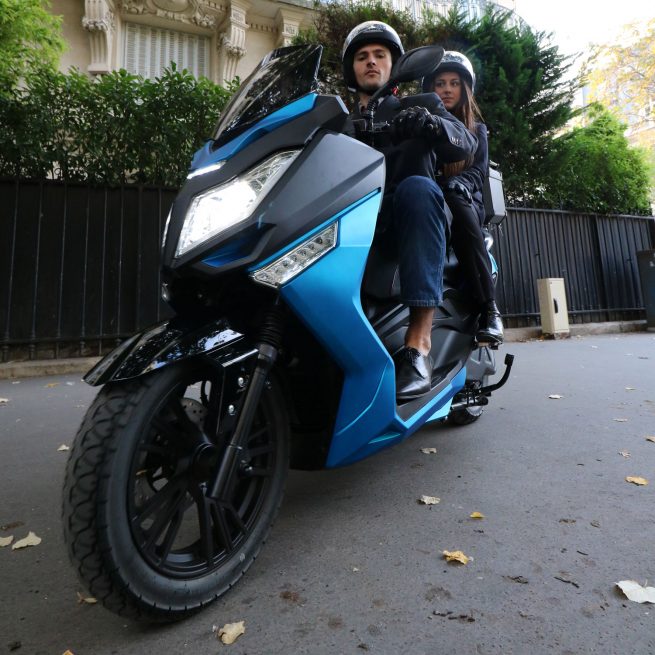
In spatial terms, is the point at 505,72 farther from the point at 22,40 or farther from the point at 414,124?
the point at 414,124

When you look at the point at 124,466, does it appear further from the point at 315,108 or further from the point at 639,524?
the point at 639,524

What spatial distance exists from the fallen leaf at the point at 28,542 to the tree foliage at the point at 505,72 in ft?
27.6

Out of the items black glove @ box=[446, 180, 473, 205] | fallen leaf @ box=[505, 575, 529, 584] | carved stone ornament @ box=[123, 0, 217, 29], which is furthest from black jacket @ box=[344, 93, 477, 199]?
carved stone ornament @ box=[123, 0, 217, 29]

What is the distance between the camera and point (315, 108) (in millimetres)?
1410

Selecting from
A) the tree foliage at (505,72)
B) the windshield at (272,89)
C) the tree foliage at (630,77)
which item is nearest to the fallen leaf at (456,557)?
the windshield at (272,89)

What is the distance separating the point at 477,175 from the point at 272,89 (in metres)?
1.48

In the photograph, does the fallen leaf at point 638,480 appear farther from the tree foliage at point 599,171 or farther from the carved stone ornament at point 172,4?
the carved stone ornament at point 172,4

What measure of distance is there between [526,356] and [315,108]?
5.02 metres

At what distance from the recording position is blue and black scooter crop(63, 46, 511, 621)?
1.01m

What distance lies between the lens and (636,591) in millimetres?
1168

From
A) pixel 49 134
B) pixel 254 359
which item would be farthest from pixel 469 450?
pixel 49 134

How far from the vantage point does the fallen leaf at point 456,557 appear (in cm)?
134

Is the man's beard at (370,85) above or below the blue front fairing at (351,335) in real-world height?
above

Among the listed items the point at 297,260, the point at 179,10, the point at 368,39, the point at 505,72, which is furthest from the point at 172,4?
the point at 297,260
